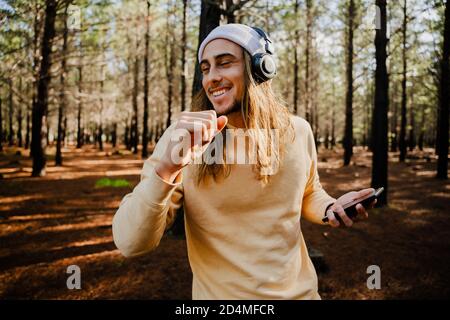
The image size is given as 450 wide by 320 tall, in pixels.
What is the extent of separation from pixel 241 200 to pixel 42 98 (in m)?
14.1

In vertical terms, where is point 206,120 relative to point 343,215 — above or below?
above

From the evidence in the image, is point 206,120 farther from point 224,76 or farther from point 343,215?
point 343,215

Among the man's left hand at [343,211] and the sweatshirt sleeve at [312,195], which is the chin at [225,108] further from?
the man's left hand at [343,211]

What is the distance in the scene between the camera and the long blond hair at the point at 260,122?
156 cm

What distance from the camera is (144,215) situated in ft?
4.16

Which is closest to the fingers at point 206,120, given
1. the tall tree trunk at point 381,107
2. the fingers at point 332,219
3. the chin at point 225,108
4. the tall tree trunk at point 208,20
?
the chin at point 225,108

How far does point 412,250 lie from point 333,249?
156 cm

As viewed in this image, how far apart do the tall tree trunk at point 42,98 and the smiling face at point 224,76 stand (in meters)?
12.2

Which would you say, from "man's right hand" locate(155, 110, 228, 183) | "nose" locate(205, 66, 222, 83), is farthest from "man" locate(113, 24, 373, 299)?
Answer: "man's right hand" locate(155, 110, 228, 183)

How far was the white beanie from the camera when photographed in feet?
5.52

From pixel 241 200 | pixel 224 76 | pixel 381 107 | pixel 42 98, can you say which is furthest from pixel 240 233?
pixel 42 98

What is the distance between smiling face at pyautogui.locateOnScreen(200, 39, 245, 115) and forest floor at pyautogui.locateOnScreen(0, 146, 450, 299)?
3.53 meters

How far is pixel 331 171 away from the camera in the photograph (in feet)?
54.0

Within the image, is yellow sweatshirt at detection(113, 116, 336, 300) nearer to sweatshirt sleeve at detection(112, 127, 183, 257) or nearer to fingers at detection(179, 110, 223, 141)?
sweatshirt sleeve at detection(112, 127, 183, 257)
